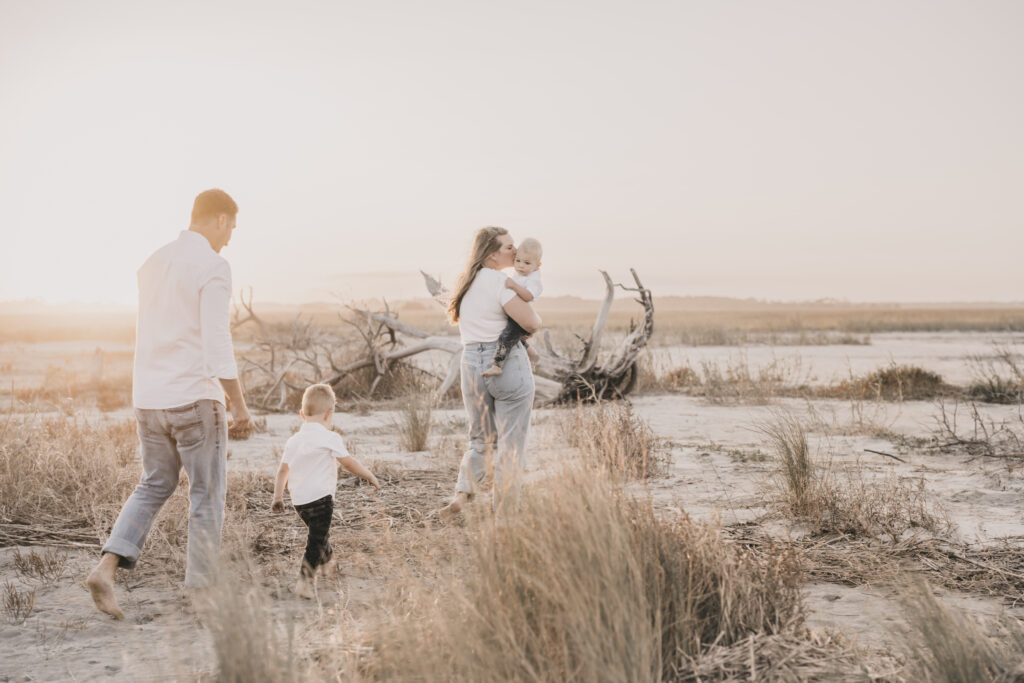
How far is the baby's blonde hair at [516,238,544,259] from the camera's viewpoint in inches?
221

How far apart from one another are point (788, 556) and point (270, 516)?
151 inches

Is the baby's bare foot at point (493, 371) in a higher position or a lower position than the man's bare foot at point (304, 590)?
higher

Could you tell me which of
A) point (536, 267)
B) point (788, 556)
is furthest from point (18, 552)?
point (788, 556)

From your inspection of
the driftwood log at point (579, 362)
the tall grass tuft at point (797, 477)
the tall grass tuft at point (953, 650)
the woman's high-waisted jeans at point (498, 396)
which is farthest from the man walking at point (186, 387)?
the driftwood log at point (579, 362)

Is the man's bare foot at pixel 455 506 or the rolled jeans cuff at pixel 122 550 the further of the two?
the man's bare foot at pixel 455 506

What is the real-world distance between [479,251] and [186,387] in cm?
208

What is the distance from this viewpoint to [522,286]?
5172 mm

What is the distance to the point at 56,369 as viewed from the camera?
18297 mm

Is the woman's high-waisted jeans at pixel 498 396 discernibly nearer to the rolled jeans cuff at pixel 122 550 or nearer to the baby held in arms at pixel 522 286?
the baby held in arms at pixel 522 286

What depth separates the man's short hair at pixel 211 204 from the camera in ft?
12.8

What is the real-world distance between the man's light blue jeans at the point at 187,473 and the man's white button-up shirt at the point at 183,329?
3.4 inches

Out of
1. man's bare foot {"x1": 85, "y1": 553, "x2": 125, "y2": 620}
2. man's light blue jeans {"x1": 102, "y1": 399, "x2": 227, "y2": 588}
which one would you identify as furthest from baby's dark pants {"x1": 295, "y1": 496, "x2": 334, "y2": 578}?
man's bare foot {"x1": 85, "y1": 553, "x2": 125, "y2": 620}

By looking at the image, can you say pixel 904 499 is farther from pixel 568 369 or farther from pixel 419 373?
pixel 419 373

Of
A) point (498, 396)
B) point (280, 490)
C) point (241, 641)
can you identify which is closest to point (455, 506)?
point (498, 396)
